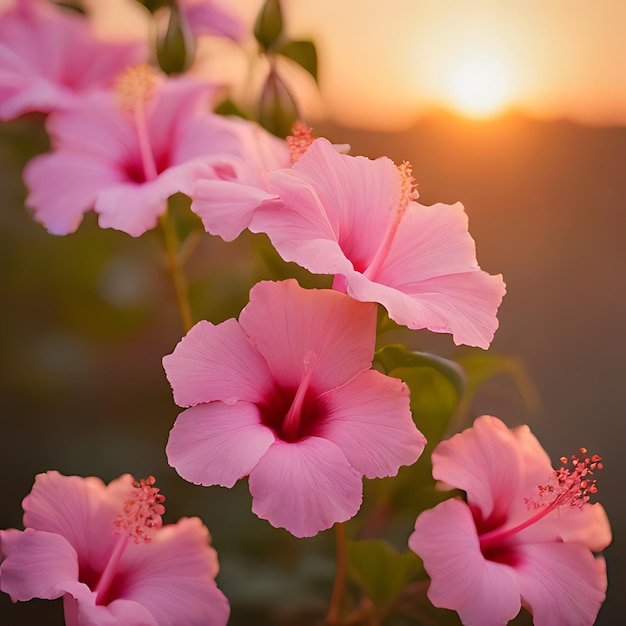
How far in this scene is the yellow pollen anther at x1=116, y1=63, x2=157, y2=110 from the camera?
1.63ft

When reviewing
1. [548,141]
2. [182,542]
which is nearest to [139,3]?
[182,542]

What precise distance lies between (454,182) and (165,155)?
56 cm

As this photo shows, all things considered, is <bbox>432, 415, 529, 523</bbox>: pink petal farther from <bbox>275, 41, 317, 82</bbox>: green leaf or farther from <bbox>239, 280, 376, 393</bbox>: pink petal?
<bbox>275, 41, 317, 82</bbox>: green leaf

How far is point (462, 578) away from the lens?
0.37 m

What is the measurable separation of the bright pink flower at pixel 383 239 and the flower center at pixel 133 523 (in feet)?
0.42

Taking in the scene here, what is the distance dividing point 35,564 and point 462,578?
0.18 m

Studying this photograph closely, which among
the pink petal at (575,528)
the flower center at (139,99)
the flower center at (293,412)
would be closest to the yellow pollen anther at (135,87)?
the flower center at (139,99)

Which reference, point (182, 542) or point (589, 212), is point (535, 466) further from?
point (589, 212)

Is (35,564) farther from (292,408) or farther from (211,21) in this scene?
(211,21)

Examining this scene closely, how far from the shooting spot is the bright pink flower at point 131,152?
429mm

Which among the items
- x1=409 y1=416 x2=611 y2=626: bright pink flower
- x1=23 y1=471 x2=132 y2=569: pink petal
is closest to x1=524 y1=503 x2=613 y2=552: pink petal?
x1=409 y1=416 x2=611 y2=626: bright pink flower

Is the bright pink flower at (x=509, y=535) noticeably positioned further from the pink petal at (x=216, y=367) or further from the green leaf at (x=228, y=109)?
the green leaf at (x=228, y=109)

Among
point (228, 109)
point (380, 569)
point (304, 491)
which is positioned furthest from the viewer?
point (228, 109)

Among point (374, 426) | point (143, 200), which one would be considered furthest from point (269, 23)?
point (374, 426)
